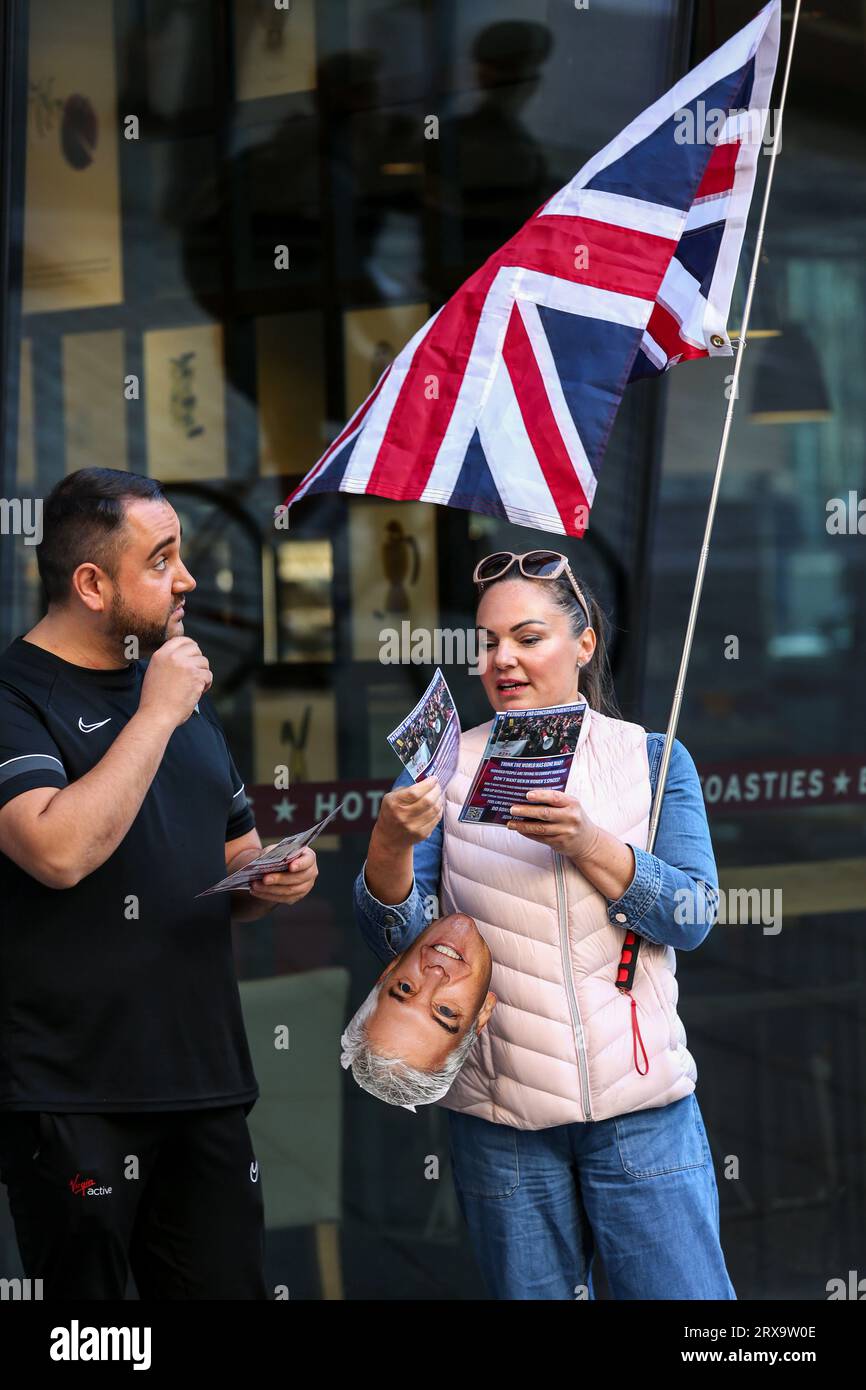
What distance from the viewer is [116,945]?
9.18 ft

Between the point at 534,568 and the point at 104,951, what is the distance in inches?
45.2

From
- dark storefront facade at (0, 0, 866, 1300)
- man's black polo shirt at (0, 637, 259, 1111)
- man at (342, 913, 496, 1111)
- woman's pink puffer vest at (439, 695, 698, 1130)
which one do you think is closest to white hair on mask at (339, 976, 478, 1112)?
man at (342, 913, 496, 1111)

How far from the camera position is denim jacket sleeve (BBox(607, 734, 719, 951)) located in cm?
284

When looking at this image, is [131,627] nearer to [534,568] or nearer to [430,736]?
[430,736]

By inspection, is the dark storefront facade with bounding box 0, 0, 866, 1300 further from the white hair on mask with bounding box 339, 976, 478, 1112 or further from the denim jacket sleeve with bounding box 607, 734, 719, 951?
the white hair on mask with bounding box 339, 976, 478, 1112

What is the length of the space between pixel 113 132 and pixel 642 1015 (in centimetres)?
388

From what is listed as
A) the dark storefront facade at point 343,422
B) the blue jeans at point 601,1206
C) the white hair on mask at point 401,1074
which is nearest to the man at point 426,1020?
the white hair on mask at point 401,1074

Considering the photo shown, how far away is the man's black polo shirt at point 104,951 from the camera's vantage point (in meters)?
2.76

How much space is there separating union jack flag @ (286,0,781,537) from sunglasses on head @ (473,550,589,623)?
234mm

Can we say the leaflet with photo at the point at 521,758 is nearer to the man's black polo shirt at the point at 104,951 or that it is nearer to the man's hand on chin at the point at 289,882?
the man's hand on chin at the point at 289,882

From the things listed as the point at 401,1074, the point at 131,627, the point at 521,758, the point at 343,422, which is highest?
the point at 343,422

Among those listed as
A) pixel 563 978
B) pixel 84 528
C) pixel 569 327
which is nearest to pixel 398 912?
pixel 563 978

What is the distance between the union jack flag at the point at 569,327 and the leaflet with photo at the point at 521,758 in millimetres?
654
